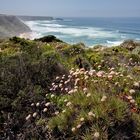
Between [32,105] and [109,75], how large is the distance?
57.5 inches

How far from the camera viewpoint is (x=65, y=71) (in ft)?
26.0

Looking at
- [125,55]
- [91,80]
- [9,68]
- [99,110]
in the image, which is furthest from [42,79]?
[125,55]

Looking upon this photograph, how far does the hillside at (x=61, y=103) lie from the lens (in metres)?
5.15

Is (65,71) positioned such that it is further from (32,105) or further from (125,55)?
(125,55)

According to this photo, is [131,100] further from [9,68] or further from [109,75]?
[9,68]

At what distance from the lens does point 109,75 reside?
6.45 m

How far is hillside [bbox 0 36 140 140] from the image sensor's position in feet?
16.9

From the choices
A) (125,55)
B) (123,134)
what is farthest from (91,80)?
(125,55)

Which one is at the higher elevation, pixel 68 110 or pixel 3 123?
pixel 68 110

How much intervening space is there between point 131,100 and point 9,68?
2.93 meters

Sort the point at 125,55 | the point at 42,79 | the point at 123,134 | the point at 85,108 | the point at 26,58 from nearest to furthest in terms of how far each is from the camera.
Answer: the point at 123,134, the point at 85,108, the point at 42,79, the point at 26,58, the point at 125,55

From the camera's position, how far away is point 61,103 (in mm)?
6367

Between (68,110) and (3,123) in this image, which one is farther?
(3,123)

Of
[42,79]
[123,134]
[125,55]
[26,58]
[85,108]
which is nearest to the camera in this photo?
[123,134]
